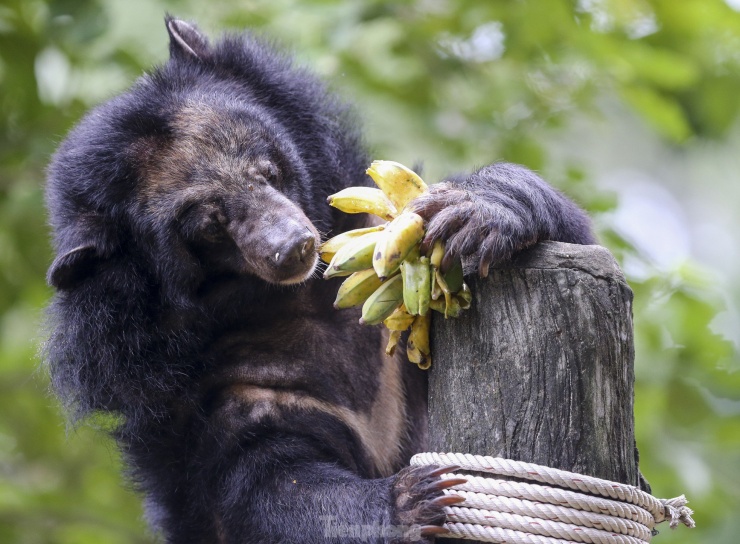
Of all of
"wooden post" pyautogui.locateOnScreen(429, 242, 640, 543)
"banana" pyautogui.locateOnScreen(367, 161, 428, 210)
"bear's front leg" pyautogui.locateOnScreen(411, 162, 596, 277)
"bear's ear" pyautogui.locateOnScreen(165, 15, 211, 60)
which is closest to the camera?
"wooden post" pyautogui.locateOnScreen(429, 242, 640, 543)

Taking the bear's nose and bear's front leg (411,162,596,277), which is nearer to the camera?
bear's front leg (411,162,596,277)

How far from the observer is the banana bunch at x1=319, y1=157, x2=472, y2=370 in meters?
2.55

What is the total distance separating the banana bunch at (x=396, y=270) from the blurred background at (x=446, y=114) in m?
1.58

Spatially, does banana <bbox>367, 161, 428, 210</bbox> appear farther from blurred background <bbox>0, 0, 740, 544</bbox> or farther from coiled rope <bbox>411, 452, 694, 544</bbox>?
blurred background <bbox>0, 0, 740, 544</bbox>

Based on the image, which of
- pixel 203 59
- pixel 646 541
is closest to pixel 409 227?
pixel 646 541

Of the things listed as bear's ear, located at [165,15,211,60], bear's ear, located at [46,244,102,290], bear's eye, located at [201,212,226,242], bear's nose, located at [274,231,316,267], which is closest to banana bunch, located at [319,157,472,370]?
bear's nose, located at [274,231,316,267]

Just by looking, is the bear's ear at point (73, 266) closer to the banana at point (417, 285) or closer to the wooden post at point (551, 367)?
the banana at point (417, 285)

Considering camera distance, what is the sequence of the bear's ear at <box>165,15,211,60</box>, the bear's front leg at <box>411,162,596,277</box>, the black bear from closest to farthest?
1. the bear's front leg at <box>411,162,596,277</box>
2. the black bear
3. the bear's ear at <box>165,15,211,60</box>

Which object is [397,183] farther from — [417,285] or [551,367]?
[551,367]

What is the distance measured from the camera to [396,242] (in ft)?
8.32

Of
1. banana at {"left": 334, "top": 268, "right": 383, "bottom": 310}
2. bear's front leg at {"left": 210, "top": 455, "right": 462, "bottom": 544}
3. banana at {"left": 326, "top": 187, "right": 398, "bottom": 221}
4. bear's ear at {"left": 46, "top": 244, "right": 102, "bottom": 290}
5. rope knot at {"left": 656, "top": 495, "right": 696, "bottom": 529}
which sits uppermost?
rope knot at {"left": 656, "top": 495, "right": 696, "bottom": 529}

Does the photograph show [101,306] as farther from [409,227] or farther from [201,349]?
[409,227]

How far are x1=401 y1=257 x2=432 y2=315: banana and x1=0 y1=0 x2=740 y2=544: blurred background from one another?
6.40 ft

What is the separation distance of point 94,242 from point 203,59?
1194mm
